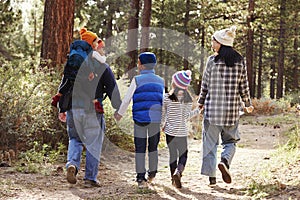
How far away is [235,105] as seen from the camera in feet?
17.6

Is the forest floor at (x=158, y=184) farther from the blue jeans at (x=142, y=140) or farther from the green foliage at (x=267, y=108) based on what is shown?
the green foliage at (x=267, y=108)

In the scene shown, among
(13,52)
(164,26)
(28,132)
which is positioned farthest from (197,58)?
(28,132)

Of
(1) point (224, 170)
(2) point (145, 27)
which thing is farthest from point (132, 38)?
(1) point (224, 170)

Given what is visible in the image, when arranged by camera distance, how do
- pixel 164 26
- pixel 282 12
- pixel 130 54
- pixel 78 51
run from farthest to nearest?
pixel 164 26 < pixel 282 12 < pixel 130 54 < pixel 78 51

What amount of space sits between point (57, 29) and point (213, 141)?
4465 mm

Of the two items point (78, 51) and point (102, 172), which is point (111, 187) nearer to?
point (102, 172)

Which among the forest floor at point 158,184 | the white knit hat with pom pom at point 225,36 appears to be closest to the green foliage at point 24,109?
the forest floor at point 158,184

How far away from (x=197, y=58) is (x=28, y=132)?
28929mm

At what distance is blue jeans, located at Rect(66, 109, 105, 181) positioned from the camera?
5316 mm

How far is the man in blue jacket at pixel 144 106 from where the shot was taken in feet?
17.9

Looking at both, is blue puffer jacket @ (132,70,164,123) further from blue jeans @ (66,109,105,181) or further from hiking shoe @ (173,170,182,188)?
hiking shoe @ (173,170,182,188)

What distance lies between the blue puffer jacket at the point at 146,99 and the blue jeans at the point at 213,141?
66 cm

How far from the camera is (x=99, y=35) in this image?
72.2 ft

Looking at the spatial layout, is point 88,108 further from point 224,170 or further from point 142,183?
point 224,170
